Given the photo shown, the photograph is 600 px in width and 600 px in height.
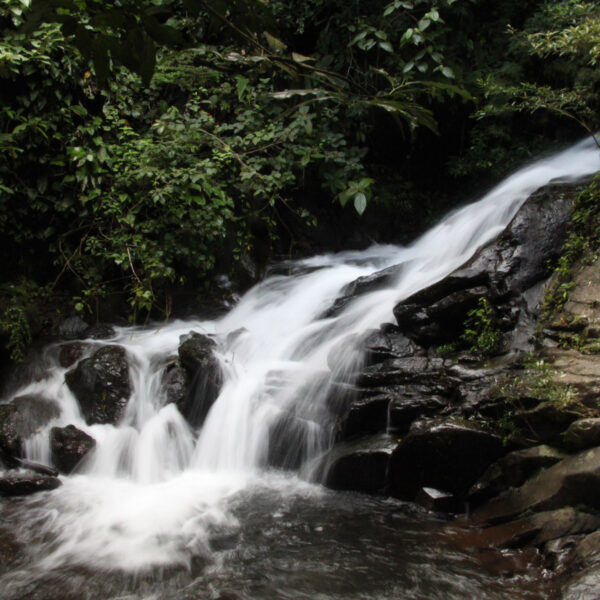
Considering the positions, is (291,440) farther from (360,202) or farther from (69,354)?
(360,202)

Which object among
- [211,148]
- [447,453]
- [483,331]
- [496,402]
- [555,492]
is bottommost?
[555,492]

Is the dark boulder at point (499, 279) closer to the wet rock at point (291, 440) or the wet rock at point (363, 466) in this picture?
the wet rock at point (363, 466)

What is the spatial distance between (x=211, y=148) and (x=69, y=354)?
3.20 meters

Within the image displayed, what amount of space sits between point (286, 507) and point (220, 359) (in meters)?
1.86

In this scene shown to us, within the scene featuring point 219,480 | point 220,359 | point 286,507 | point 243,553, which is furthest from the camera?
point 220,359

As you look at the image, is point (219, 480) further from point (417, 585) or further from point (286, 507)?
point (417, 585)

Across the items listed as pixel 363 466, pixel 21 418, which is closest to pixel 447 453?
pixel 363 466

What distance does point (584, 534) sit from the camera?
284 centimetres

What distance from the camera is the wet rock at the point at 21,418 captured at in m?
4.45

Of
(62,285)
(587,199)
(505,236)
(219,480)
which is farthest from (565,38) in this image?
(62,285)

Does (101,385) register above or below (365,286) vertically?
below

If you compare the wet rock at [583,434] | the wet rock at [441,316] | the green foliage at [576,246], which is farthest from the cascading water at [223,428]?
the green foliage at [576,246]

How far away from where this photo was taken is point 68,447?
4.44 meters

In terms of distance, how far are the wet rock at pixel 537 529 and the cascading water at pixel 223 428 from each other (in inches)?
20.4
